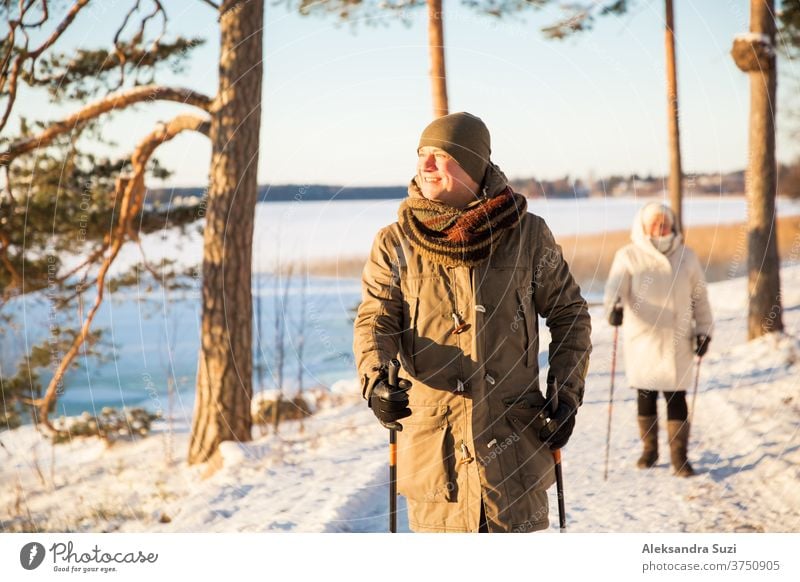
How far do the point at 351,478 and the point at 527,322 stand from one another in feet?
9.06

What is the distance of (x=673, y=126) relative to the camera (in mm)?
9352

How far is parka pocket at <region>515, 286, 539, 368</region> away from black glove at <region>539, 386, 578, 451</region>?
12 centimetres

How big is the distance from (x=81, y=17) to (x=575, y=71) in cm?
310

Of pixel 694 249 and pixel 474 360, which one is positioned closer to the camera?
pixel 474 360

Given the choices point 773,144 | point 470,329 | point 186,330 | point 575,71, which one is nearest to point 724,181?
point 773,144

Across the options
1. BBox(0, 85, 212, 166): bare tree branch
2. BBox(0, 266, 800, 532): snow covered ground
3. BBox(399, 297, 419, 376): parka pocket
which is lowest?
BBox(0, 266, 800, 532): snow covered ground

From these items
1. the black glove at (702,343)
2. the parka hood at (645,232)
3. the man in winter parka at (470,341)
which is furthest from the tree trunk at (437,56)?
the man in winter parka at (470,341)

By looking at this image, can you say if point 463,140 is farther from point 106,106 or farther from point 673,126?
point 673,126

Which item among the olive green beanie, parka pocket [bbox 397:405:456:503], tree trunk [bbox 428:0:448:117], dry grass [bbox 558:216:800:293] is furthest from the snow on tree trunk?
parka pocket [bbox 397:405:456:503]

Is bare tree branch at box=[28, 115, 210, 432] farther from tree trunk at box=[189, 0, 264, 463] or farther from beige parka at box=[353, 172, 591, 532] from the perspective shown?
beige parka at box=[353, 172, 591, 532]

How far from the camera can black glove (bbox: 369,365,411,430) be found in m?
2.56
